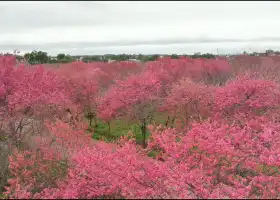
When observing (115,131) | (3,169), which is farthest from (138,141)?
(3,169)

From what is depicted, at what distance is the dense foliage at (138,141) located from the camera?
40.7 feet

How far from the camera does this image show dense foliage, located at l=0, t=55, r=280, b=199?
12.4 metres

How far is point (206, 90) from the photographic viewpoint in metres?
29.1

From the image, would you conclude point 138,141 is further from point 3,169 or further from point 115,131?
point 3,169

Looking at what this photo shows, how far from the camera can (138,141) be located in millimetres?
31656

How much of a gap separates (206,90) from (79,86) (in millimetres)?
14385

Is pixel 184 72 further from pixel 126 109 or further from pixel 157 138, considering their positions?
pixel 157 138

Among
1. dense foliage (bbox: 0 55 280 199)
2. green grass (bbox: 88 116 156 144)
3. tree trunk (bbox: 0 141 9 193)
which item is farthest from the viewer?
green grass (bbox: 88 116 156 144)

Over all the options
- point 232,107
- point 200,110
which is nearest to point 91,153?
point 232,107

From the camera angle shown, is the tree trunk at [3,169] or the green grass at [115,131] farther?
the green grass at [115,131]

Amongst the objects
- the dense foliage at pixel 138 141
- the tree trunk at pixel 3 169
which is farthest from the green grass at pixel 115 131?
the tree trunk at pixel 3 169

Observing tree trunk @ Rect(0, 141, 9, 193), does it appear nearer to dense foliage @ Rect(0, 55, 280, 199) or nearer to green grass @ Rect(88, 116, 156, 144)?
dense foliage @ Rect(0, 55, 280, 199)

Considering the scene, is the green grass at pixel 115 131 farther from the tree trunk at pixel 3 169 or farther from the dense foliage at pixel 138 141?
the tree trunk at pixel 3 169

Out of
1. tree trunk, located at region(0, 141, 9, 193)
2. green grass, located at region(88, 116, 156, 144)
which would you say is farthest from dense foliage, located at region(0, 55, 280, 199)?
green grass, located at region(88, 116, 156, 144)
